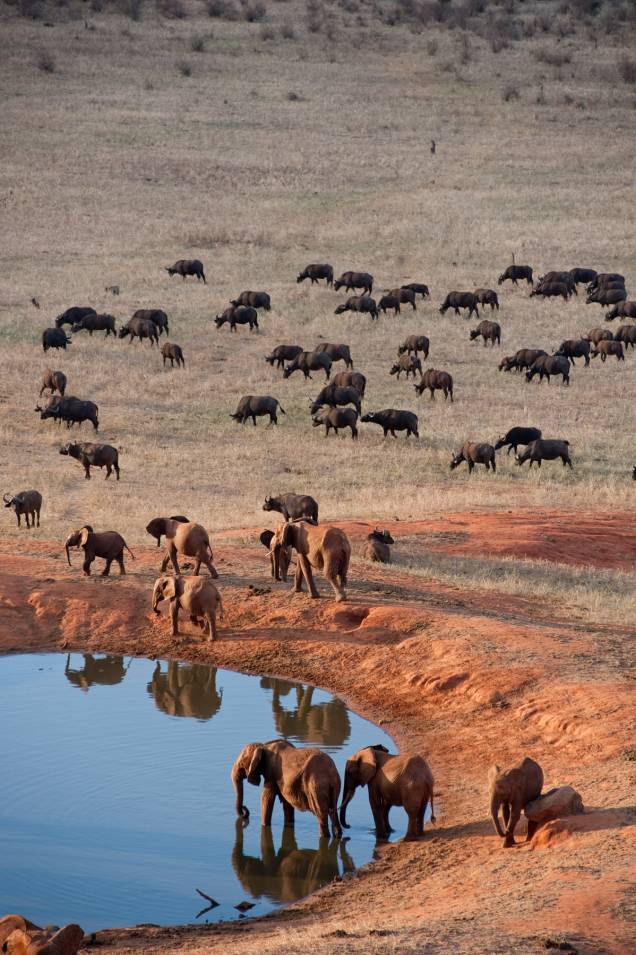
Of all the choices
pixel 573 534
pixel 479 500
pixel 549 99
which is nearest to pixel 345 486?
pixel 479 500

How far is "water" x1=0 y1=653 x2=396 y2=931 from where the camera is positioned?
11.9 metres

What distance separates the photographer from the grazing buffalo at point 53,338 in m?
44.7

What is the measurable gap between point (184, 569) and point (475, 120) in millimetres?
65451

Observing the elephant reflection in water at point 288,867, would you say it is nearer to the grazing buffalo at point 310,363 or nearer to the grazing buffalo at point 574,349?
the grazing buffalo at point 310,363

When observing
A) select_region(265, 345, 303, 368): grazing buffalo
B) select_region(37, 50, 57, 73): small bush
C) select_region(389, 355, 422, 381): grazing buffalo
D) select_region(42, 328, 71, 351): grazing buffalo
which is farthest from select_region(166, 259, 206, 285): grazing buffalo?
select_region(37, 50, 57, 73): small bush

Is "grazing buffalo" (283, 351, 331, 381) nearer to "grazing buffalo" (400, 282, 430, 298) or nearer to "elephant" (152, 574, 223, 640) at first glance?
"grazing buffalo" (400, 282, 430, 298)

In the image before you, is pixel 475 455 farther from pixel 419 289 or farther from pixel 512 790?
pixel 419 289

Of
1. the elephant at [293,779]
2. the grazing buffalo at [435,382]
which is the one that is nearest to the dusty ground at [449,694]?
the elephant at [293,779]

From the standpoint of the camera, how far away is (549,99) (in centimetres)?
8525

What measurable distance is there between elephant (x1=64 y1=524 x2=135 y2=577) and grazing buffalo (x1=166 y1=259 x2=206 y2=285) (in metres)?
35.9

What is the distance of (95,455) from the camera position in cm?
3116

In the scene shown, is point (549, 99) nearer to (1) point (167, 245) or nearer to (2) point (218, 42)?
(2) point (218, 42)

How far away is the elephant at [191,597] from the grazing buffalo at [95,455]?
1211 cm

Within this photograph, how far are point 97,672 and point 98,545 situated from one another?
8.56ft
